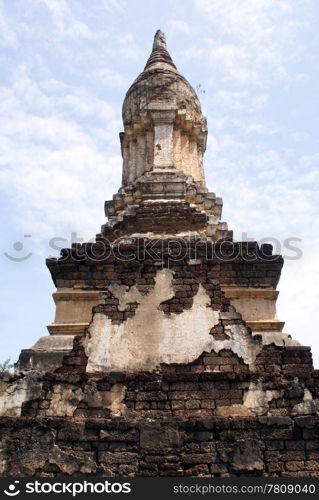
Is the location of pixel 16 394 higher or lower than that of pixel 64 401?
higher

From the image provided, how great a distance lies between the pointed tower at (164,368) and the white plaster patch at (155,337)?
15 mm

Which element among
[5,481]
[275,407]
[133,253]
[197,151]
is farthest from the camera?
[197,151]

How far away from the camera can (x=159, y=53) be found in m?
14.6

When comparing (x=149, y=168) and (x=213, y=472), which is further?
(x=149, y=168)

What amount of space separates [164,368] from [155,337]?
19.0 inches

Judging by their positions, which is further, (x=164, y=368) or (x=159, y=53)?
(x=159, y=53)

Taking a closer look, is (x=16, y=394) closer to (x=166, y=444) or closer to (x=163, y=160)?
(x=166, y=444)

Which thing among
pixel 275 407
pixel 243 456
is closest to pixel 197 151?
pixel 275 407

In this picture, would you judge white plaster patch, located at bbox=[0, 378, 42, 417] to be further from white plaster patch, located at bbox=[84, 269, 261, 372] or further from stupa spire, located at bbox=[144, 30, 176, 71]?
stupa spire, located at bbox=[144, 30, 176, 71]

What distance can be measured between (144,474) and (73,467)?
0.78m

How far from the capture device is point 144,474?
5.68 metres

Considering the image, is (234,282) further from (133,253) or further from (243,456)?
(243,456)

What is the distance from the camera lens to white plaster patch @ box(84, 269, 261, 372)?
23.2 ft

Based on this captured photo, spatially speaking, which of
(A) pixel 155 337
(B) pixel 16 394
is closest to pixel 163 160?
(A) pixel 155 337
